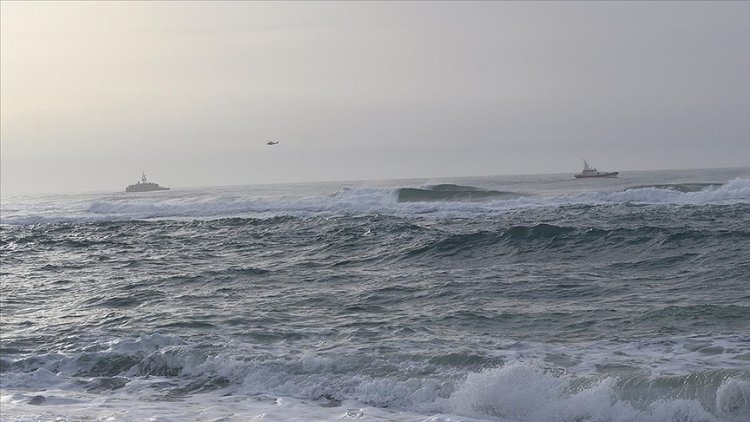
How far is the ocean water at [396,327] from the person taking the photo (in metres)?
7.47

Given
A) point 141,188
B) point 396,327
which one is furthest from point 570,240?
point 141,188

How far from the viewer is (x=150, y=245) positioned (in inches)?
930

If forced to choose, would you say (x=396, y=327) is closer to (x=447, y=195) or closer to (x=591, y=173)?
(x=447, y=195)

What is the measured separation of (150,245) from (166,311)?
38.3 feet

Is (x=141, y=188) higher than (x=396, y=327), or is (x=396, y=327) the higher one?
(x=141, y=188)

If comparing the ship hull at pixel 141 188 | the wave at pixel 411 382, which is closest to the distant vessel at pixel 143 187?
the ship hull at pixel 141 188

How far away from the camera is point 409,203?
116 feet

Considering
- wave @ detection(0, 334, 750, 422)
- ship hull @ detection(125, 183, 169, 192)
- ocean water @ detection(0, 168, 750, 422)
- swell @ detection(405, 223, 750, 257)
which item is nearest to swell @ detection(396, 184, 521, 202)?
ocean water @ detection(0, 168, 750, 422)

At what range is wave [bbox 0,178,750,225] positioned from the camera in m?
30.9

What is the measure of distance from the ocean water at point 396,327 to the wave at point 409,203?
922cm

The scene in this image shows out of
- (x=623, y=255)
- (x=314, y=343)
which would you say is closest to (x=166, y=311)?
(x=314, y=343)

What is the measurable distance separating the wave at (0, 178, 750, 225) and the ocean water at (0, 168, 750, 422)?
9217mm

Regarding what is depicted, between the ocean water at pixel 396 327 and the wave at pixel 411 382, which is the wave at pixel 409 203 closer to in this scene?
the ocean water at pixel 396 327

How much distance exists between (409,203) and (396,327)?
24.8 metres
